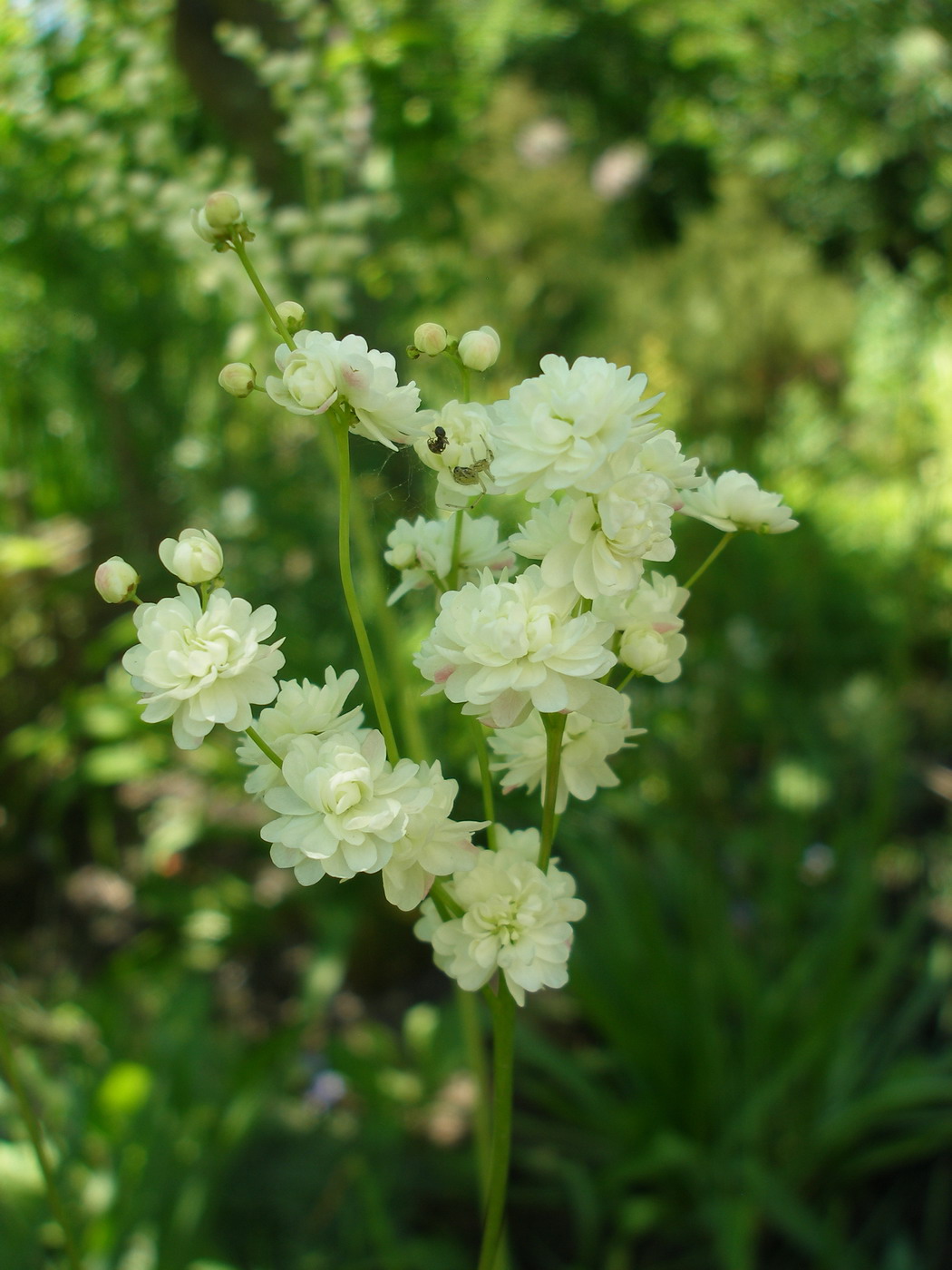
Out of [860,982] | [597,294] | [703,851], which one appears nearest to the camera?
[860,982]

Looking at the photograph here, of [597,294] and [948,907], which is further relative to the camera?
[597,294]

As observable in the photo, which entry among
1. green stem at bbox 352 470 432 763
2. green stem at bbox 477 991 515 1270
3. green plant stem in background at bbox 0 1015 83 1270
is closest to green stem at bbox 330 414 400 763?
green stem at bbox 477 991 515 1270

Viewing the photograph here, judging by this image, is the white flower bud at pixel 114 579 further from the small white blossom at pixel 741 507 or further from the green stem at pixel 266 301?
the small white blossom at pixel 741 507

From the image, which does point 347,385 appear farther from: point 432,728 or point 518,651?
point 432,728

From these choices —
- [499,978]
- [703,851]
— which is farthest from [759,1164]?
[499,978]

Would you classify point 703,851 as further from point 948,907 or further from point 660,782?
point 948,907

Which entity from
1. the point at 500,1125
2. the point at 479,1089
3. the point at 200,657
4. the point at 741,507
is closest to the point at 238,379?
the point at 200,657

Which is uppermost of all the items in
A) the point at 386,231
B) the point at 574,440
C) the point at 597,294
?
the point at 597,294
